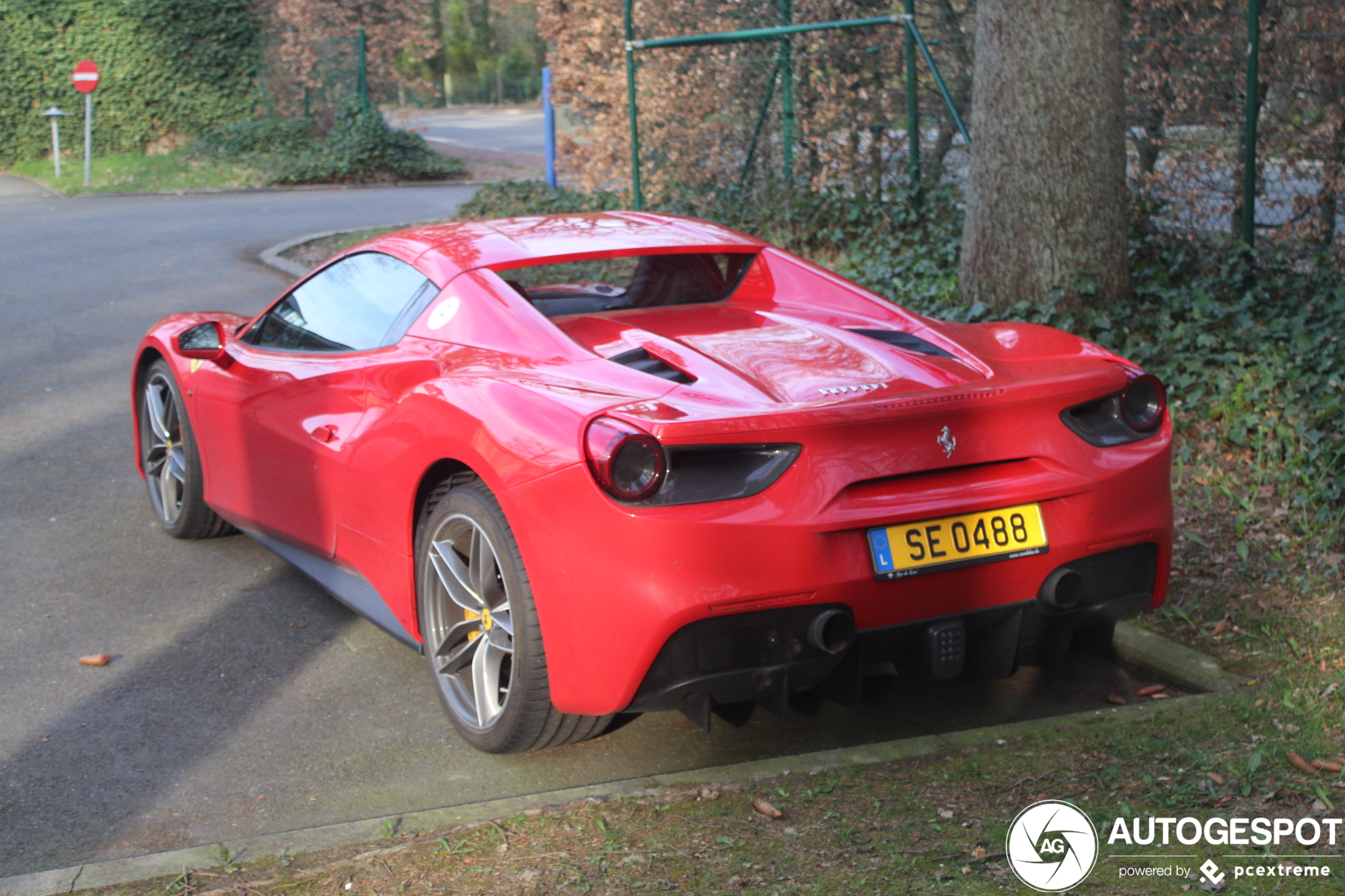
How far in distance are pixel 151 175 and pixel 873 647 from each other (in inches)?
884

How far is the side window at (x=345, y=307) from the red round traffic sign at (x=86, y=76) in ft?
63.0

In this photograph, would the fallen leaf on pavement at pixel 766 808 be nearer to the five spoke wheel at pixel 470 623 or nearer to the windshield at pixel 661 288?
the five spoke wheel at pixel 470 623

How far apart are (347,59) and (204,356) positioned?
66.1 feet

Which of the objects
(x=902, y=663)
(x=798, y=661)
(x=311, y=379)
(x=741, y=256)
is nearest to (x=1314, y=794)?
(x=902, y=663)

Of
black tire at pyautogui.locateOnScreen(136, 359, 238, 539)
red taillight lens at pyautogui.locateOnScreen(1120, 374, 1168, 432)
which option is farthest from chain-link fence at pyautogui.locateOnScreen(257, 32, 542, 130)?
red taillight lens at pyautogui.locateOnScreen(1120, 374, 1168, 432)

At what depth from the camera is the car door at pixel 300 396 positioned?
404 centimetres

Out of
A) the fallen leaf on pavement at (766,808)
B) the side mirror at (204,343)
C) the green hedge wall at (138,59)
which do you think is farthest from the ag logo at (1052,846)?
the green hedge wall at (138,59)

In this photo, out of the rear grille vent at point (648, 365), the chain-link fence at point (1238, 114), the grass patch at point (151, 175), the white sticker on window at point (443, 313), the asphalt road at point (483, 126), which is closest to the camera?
the rear grille vent at point (648, 365)

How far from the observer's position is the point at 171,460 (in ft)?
17.6

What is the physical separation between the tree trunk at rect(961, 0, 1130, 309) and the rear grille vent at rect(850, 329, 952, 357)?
3107 millimetres

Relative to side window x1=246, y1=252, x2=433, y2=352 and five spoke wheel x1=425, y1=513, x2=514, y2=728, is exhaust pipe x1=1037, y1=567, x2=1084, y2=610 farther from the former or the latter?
side window x1=246, y1=252, x2=433, y2=352

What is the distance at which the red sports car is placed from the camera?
115 inches

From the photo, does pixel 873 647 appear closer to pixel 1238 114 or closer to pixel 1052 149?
pixel 1052 149

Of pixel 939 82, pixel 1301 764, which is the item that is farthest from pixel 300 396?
pixel 939 82
